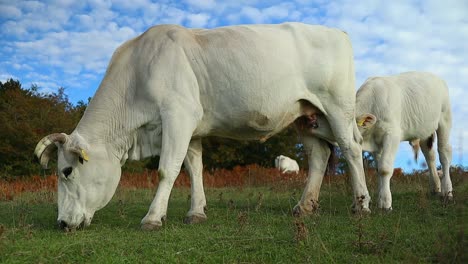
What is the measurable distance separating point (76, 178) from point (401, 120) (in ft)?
19.4

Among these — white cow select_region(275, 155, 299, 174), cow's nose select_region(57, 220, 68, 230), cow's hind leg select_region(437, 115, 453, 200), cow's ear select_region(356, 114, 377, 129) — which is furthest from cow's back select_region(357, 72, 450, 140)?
white cow select_region(275, 155, 299, 174)

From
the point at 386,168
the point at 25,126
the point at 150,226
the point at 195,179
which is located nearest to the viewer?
the point at 150,226

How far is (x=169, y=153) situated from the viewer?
6180mm

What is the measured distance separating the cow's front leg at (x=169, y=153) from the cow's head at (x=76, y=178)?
85 cm

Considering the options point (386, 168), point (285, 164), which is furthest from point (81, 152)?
point (285, 164)

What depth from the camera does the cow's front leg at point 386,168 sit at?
8.16m

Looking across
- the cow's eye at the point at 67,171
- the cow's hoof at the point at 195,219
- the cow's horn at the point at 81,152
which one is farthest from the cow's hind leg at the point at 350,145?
the cow's eye at the point at 67,171

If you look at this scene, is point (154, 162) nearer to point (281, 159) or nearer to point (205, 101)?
point (281, 159)

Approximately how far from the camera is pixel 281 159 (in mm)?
24000

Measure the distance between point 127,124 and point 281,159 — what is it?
17.8 meters

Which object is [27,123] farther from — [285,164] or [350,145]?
[350,145]

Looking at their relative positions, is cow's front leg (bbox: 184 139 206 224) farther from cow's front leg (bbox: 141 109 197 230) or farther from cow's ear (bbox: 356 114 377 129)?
cow's ear (bbox: 356 114 377 129)

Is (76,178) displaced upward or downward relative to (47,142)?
downward

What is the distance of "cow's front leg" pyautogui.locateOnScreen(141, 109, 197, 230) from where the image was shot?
6.06 metres
